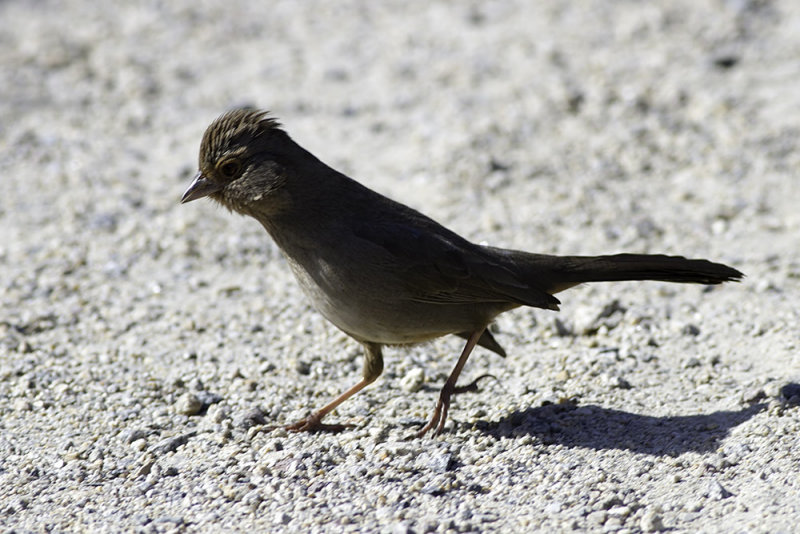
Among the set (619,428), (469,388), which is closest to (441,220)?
(469,388)

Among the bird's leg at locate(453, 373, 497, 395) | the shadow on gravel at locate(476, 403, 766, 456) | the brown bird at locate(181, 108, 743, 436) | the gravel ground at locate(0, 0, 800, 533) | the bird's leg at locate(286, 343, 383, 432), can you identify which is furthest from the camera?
the bird's leg at locate(453, 373, 497, 395)

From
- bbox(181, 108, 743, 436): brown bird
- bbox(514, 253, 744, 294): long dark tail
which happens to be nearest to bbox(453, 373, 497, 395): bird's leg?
bbox(181, 108, 743, 436): brown bird

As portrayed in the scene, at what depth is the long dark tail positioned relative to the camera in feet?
18.0

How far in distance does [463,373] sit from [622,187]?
10.1 ft

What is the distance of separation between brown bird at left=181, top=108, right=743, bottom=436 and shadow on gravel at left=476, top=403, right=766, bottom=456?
1.49 ft

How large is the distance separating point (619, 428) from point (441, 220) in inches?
127

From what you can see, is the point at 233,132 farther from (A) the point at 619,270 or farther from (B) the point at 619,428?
(B) the point at 619,428

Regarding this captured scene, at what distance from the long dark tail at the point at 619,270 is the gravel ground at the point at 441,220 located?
65 centimetres

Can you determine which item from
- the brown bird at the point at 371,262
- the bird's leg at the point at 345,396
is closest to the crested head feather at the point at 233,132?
the brown bird at the point at 371,262

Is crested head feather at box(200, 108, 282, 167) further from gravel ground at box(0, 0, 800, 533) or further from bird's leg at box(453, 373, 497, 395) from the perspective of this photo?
bird's leg at box(453, 373, 497, 395)

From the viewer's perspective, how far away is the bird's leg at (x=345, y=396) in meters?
5.49

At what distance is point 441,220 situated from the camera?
8.20 m

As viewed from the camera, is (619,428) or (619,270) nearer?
(619,428)

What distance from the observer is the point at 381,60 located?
36.6 ft
